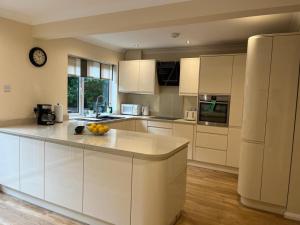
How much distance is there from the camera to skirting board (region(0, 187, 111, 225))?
233 centimetres

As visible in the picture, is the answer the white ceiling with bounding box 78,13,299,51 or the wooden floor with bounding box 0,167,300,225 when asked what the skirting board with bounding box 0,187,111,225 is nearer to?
the wooden floor with bounding box 0,167,300,225

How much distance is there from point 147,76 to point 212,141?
1958 mm

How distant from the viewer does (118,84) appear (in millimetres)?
5336

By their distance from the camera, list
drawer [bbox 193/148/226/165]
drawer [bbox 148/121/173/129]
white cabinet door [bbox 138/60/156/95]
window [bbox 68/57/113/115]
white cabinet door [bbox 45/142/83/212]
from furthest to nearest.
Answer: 1. white cabinet door [bbox 138/60/156/95]
2. drawer [bbox 148/121/173/129]
3. window [bbox 68/57/113/115]
4. drawer [bbox 193/148/226/165]
5. white cabinet door [bbox 45/142/83/212]

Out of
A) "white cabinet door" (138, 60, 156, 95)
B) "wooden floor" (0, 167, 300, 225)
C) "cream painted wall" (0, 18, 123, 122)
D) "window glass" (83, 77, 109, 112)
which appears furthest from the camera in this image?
"white cabinet door" (138, 60, 156, 95)

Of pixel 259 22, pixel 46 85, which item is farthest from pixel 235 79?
pixel 46 85

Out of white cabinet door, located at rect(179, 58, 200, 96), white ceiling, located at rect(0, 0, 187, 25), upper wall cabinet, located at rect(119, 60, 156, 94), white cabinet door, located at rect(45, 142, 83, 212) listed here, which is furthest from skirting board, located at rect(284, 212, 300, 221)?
upper wall cabinet, located at rect(119, 60, 156, 94)

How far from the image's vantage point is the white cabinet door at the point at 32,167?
2.56 meters

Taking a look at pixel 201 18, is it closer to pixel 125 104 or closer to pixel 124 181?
pixel 124 181

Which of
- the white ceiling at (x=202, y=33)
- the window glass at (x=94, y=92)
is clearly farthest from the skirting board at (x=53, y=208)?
the white ceiling at (x=202, y=33)

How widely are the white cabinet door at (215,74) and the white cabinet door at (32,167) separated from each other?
2.89 m

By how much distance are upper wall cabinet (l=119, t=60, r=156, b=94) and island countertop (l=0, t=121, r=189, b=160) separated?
2.40 meters

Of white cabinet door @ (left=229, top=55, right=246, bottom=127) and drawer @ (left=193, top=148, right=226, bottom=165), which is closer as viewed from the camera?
white cabinet door @ (left=229, top=55, right=246, bottom=127)

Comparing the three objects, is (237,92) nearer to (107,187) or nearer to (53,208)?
(107,187)
